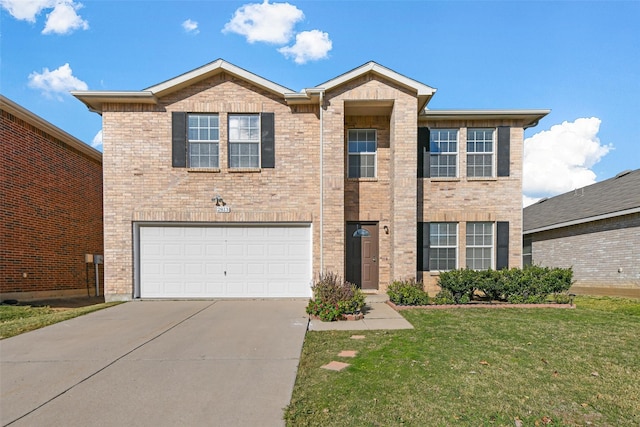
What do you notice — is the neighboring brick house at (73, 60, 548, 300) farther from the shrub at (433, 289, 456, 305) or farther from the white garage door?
the shrub at (433, 289, 456, 305)

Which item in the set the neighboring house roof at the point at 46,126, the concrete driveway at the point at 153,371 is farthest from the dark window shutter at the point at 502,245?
the neighboring house roof at the point at 46,126

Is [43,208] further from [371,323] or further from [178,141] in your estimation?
[371,323]

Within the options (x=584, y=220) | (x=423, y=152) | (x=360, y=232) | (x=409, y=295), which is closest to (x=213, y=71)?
(x=360, y=232)

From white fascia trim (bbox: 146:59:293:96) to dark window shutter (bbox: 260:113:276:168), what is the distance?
34.9 inches

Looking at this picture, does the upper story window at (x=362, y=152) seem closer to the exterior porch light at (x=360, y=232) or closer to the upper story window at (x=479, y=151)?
the exterior porch light at (x=360, y=232)

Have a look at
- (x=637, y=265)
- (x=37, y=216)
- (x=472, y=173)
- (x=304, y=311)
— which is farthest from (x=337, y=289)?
(x=637, y=265)

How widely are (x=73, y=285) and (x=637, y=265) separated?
2088 cm

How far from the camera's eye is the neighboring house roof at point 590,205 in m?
12.8

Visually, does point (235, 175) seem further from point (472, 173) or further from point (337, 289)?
point (472, 173)

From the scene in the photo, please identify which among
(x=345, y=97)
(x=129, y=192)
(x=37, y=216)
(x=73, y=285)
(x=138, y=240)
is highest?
(x=345, y=97)

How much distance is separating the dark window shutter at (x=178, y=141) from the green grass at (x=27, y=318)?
457cm

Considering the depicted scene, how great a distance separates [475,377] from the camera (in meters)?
4.08

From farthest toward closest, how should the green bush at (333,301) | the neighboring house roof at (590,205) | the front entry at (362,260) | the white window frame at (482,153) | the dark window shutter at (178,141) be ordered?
the neighboring house roof at (590,205) → the white window frame at (482,153) → the front entry at (362,260) → the dark window shutter at (178,141) → the green bush at (333,301)

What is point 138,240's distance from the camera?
10.0m
